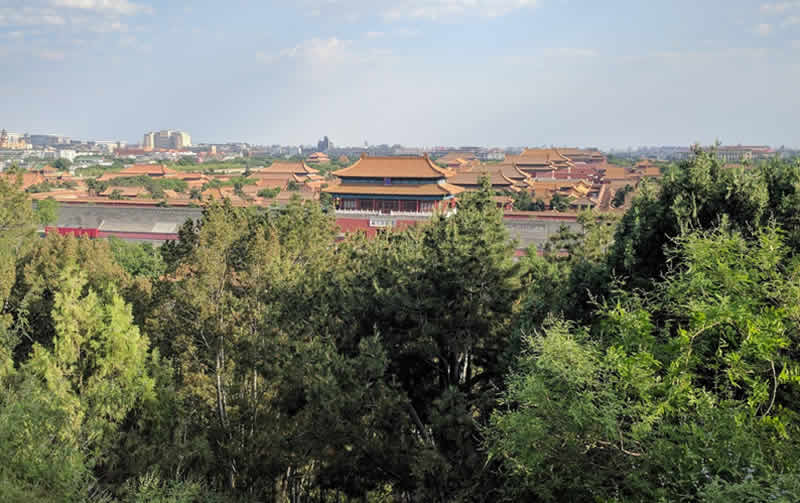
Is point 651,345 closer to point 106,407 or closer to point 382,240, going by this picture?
point 106,407

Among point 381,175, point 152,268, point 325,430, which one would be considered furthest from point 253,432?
point 381,175

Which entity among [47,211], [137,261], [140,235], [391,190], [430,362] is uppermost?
[391,190]

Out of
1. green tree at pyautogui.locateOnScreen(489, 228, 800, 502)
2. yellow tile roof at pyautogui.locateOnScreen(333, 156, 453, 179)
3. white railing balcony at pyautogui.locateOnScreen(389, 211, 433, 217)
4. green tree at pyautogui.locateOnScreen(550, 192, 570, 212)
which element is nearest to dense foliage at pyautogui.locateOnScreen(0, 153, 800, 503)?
green tree at pyautogui.locateOnScreen(489, 228, 800, 502)

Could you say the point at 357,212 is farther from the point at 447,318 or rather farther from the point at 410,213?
the point at 447,318

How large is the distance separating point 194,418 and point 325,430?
2171 mm

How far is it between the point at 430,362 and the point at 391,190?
2162 centimetres

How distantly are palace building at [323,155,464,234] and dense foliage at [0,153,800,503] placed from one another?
61.2ft

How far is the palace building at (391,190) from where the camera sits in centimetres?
3072

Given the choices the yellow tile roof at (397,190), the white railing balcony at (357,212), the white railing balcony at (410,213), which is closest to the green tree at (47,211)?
the yellow tile roof at (397,190)

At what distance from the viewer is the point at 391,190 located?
102 feet

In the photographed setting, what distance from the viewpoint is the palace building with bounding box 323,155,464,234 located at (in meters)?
30.7

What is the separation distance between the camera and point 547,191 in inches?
1996

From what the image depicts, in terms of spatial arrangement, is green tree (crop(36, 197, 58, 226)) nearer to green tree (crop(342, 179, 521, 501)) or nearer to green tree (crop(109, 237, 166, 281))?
green tree (crop(109, 237, 166, 281))

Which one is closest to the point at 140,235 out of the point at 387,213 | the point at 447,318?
the point at 387,213
